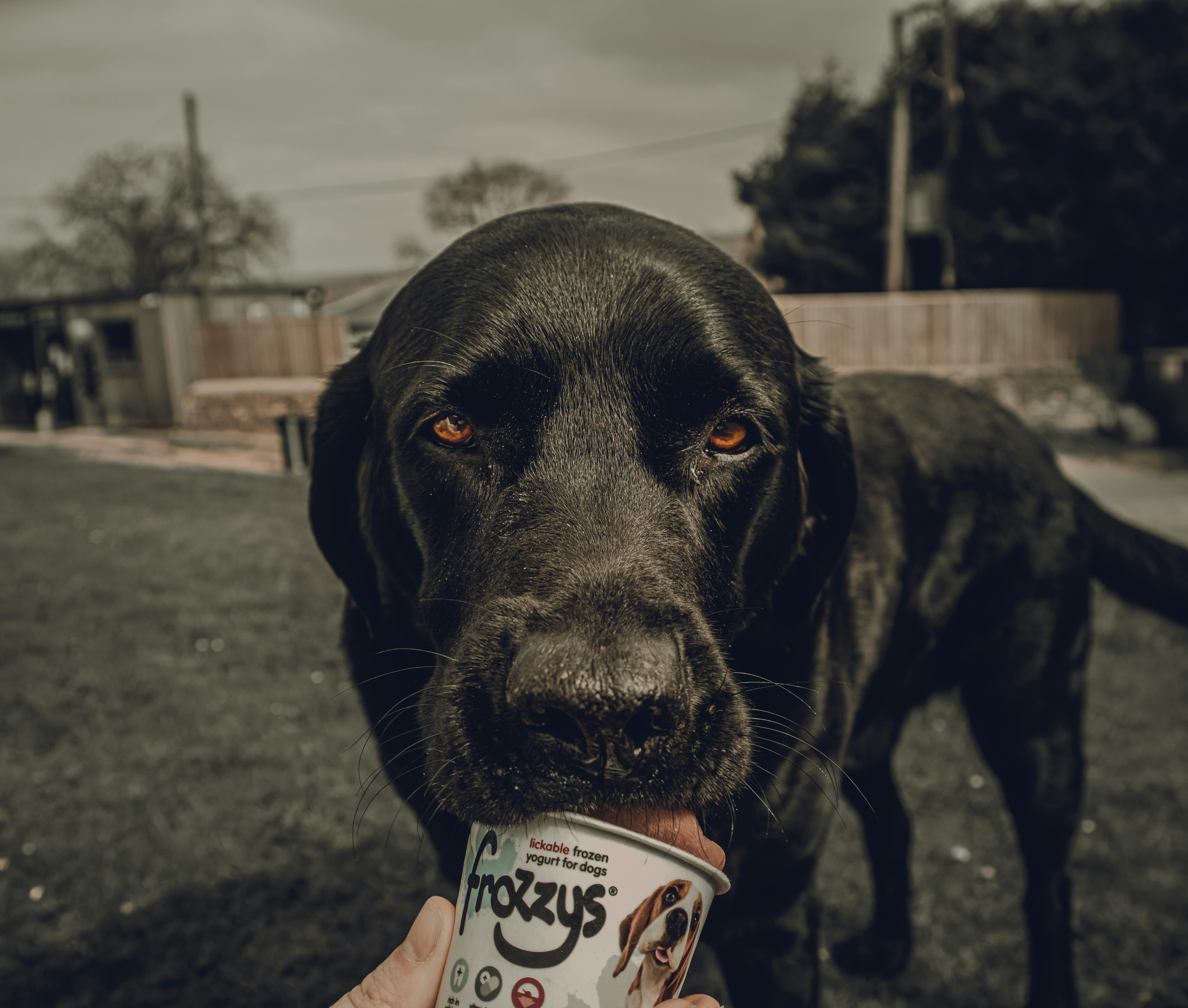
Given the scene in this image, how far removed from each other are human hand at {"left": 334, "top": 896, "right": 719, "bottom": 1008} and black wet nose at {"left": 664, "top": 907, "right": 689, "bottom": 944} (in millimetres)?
230

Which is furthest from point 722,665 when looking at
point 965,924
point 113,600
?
point 113,600

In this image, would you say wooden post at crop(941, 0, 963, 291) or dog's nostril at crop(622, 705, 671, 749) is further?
wooden post at crop(941, 0, 963, 291)

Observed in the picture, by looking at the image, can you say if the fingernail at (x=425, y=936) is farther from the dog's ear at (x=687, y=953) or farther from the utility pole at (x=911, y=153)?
the utility pole at (x=911, y=153)

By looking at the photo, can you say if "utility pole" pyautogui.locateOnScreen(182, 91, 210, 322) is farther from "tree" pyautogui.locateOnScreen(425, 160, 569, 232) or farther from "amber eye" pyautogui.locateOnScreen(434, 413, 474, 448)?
"amber eye" pyautogui.locateOnScreen(434, 413, 474, 448)

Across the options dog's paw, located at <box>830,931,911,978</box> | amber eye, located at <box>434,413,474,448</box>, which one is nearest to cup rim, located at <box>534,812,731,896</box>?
amber eye, located at <box>434,413,474,448</box>

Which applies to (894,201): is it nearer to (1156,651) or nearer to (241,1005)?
(1156,651)

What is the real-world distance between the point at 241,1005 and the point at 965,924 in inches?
102

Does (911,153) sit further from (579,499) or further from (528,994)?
(528,994)

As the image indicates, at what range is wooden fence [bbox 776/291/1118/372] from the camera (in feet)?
65.3

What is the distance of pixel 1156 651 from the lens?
18.4 feet

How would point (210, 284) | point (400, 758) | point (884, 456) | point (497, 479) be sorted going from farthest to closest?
point (210, 284)
point (884, 456)
point (400, 758)
point (497, 479)

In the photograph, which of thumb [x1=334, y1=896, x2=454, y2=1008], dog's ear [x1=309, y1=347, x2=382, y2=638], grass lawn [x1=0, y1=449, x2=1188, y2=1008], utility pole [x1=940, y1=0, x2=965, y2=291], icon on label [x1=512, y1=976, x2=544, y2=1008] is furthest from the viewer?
utility pole [x1=940, y1=0, x2=965, y2=291]

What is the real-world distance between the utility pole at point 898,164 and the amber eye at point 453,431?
67.0 feet

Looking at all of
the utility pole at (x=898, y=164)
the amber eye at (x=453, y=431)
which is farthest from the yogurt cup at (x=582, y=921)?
the utility pole at (x=898, y=164)
